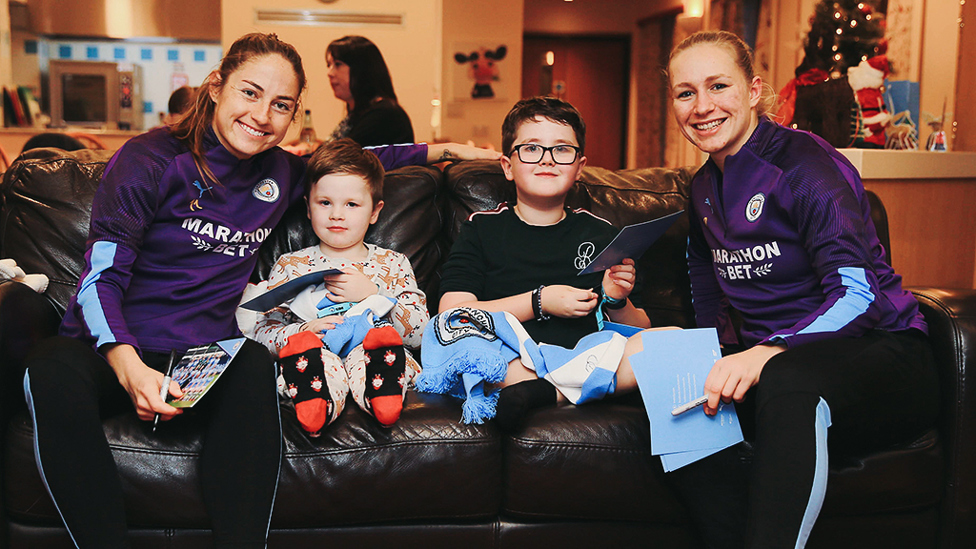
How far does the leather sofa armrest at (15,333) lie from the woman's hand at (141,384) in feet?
0.62

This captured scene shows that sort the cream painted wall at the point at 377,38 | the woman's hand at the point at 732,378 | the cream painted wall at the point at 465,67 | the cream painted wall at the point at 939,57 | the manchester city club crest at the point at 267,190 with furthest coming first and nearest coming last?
1. the cream painted wall at the point at 465,67
2. the cream painted wall at the point at 377,38
3. the cream painted wall at the point at 939,57
4. the manchester city club crest at the point at 267,190
5. the woman's hand at the point at 732,378

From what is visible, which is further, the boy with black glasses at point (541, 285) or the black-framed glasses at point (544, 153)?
the black-framed glasses at point (544, 153)

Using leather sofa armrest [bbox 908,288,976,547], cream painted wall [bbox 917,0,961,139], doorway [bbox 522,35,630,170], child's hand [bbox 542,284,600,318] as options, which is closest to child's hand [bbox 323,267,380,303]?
child's hand [bbox 542,284,600,318]

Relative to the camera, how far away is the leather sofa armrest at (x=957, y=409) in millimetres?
1354

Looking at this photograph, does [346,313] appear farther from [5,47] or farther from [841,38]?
[5,47]

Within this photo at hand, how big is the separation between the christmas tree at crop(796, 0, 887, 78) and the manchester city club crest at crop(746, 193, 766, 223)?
168 cm

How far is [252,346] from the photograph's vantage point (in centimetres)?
136

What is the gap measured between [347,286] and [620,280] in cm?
60

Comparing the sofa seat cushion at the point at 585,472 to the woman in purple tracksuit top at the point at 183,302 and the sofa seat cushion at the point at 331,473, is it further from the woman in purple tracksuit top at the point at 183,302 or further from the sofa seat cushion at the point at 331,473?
the woman in purple tracksuit top at the point at 183,302

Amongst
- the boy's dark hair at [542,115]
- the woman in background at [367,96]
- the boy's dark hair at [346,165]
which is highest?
the woman in background at [367,96]

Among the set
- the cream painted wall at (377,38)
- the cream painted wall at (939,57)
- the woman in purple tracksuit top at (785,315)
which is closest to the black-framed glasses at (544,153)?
the woman in purple tracksuit top at (785,315)

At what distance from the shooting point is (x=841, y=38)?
2.90 meters

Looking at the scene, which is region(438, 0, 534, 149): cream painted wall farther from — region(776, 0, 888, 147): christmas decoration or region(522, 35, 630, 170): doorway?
region(776, 0, 888, 147): christmas decoration

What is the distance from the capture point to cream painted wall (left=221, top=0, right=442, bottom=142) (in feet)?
16.6
